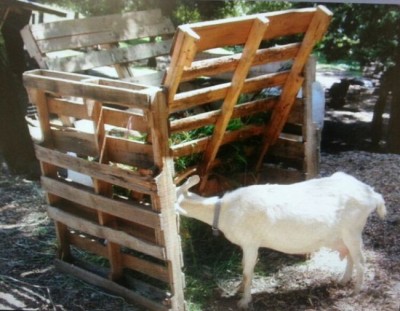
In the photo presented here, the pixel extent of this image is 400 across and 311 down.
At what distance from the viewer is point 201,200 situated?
456cm

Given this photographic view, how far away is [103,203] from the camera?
14.6ft

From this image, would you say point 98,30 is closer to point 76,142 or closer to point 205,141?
point 76,142

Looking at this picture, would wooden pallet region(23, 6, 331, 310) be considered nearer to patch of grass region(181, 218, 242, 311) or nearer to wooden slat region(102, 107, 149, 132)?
wooden slat region(102, 107, 149, 132)

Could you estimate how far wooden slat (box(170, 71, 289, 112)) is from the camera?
421 cm

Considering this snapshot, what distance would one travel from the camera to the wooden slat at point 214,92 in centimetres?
421

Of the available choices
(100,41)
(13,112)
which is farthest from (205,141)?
(13,112)

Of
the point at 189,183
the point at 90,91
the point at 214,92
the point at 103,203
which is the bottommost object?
the point at 103,203

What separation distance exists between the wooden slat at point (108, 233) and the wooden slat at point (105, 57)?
1.73m

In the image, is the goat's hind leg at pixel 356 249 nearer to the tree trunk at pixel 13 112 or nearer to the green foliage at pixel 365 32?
the green foliage at pixel 365 32

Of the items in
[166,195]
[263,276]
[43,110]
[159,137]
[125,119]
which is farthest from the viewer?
[263,276]

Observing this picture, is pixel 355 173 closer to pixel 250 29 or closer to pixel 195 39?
pixel 250 29

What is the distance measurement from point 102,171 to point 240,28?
1573 mm

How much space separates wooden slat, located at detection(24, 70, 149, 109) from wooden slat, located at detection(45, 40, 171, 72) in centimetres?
118

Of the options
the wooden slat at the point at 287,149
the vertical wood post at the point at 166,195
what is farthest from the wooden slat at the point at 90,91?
the wooden slat at the point at 287,149
